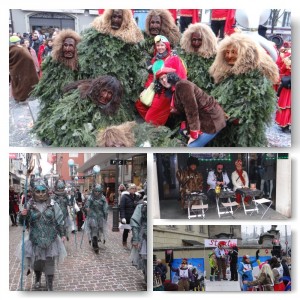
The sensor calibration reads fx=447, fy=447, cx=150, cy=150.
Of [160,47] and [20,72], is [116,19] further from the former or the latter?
[20,72]

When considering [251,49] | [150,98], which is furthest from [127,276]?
[251,49]

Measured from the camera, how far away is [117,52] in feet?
12.6

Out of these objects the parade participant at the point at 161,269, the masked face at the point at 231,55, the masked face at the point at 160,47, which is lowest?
the parade participant at the point at 161,269

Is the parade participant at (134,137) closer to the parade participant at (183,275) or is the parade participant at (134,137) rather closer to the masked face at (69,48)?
the masked face at (69,48)

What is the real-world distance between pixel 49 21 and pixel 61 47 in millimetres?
234

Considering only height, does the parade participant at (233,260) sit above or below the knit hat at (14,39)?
below

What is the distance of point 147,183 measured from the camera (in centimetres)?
383

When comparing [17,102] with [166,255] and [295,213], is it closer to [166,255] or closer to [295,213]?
[166,255]

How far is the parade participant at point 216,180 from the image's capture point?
3.84 m

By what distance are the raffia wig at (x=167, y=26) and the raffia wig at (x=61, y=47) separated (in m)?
0.63

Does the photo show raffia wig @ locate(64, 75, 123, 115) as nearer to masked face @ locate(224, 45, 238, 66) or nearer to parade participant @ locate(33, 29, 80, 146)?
parade participant @ locate(33, 29, 80, 146)

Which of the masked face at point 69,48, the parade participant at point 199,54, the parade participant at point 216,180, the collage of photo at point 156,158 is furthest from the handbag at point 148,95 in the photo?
the parade participant at point 216,180

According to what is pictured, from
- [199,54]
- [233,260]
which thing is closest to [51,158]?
[199,54]
